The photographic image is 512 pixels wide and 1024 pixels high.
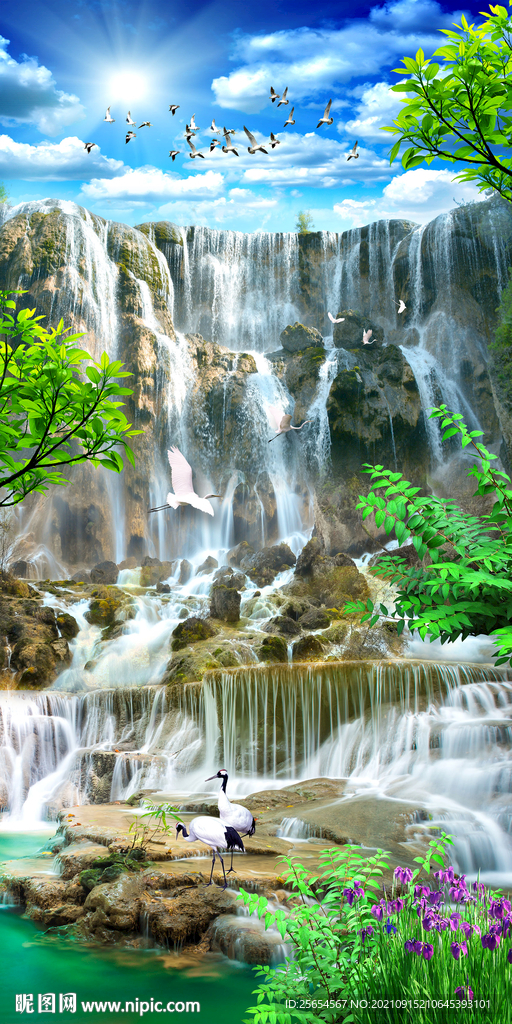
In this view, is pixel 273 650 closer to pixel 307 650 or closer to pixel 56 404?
pixel 307 650

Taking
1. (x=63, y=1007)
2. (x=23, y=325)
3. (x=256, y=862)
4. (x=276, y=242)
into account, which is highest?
(x=276, y=242)

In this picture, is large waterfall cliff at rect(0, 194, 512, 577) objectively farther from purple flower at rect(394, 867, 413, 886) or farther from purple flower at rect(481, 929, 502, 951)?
purple flower at rect(481, 929, 502, 951)

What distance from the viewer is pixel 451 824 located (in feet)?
20.2

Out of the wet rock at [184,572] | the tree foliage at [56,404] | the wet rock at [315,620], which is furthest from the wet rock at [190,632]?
the tree foliage at [56,404]

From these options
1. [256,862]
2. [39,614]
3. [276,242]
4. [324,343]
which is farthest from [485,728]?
[276,242]

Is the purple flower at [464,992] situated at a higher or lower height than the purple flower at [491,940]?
lower

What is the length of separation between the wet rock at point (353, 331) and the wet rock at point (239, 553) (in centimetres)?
762

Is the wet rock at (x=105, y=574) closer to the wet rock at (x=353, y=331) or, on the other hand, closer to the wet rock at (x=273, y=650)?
the wet rock at (x=273, y=650)

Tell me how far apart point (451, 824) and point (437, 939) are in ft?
14.1

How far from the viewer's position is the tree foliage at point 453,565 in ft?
7.59

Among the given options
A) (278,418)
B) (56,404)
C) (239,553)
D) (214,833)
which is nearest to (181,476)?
(278,418)

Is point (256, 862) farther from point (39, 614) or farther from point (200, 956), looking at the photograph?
point (39, 614)

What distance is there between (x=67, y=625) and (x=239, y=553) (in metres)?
6.11

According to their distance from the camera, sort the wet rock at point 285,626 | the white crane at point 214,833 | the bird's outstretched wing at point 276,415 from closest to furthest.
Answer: the white crane at point 214,833, the bird's outstretched wing at point 276,415, the wet rock at point 285,626
